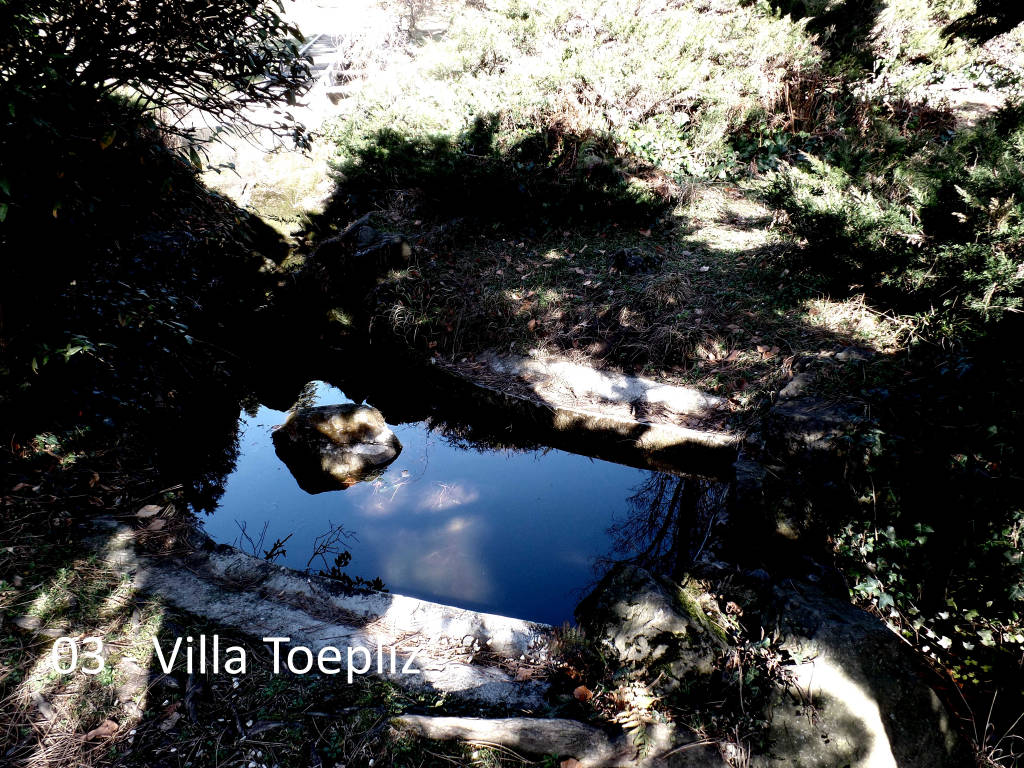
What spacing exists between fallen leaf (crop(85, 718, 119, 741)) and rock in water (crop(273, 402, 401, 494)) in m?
2.54

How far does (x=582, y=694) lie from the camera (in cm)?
258

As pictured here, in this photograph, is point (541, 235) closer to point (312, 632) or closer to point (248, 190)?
point (248, 190)

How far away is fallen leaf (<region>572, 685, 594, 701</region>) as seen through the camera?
257 cm

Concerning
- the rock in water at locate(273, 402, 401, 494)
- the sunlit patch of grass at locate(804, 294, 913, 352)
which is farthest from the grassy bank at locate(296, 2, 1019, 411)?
the rock in water at locate(273, 402, 401, 494)

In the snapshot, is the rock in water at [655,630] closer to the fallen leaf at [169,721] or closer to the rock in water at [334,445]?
the fallen leaf at [169,721]

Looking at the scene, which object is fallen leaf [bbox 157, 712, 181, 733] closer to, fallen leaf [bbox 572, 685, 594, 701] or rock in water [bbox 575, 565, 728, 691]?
fallen leaf [bbox 572, 685, 594, 701]

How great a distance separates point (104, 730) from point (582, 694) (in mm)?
2184

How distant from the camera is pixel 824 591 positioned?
2916 mm

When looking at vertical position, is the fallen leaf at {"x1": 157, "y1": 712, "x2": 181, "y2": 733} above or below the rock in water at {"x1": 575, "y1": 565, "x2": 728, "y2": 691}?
below

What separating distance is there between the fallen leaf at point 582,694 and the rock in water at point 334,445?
2.96 metres

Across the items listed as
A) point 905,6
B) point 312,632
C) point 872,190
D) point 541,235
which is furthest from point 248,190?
point 905,6

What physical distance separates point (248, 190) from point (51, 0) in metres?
6.08

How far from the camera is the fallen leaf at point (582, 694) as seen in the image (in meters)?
2.57

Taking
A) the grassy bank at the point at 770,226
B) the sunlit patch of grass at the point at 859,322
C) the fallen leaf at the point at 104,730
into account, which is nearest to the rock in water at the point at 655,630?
the grassy bank at the point at 770,226
